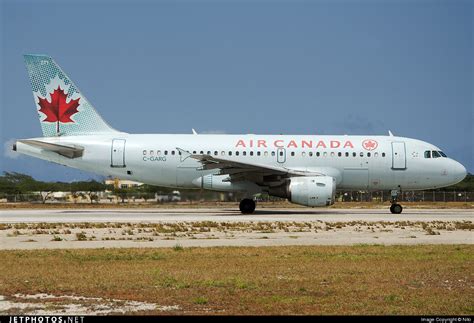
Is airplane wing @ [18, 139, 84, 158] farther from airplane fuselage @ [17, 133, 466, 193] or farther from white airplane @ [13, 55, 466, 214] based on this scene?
airplane fuselage @ [17, 133, 466, 193]

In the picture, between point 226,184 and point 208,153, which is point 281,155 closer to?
point 226,184

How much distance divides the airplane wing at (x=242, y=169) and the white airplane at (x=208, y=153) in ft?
0.48

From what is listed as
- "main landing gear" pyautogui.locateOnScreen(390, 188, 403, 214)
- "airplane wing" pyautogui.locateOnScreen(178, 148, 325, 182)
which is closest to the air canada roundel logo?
"main landing gear" pyautogui.locateOnScreen(390, 188, 403, 214)

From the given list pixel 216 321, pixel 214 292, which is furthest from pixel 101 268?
pixel 216 321

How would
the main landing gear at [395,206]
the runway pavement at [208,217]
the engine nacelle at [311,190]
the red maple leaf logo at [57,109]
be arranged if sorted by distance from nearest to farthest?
the runway pavement at [208,217] < the engine nacelle at [311,190] < the main landing gear at [395,206] < the red maple leaf logo at [57,109]

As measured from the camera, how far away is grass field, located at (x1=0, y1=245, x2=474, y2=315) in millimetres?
9445

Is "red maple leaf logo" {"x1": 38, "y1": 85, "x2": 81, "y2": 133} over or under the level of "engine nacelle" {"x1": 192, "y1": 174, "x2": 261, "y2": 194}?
over

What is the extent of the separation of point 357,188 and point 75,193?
4263cm

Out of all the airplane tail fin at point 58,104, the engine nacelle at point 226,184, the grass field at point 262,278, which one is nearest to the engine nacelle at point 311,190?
the engine nacelle at point 226,184

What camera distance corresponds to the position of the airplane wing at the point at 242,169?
103 feet

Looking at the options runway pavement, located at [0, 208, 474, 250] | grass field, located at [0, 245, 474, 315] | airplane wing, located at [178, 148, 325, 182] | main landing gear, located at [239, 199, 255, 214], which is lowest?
grass field, located at [0, 245, 474, 315]

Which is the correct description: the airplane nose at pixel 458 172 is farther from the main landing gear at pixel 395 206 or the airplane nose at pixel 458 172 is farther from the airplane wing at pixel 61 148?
the airplane wing at pixel 61 148

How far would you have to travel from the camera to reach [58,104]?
1393 inches

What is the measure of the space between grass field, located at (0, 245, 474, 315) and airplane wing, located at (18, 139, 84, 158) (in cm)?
1873
